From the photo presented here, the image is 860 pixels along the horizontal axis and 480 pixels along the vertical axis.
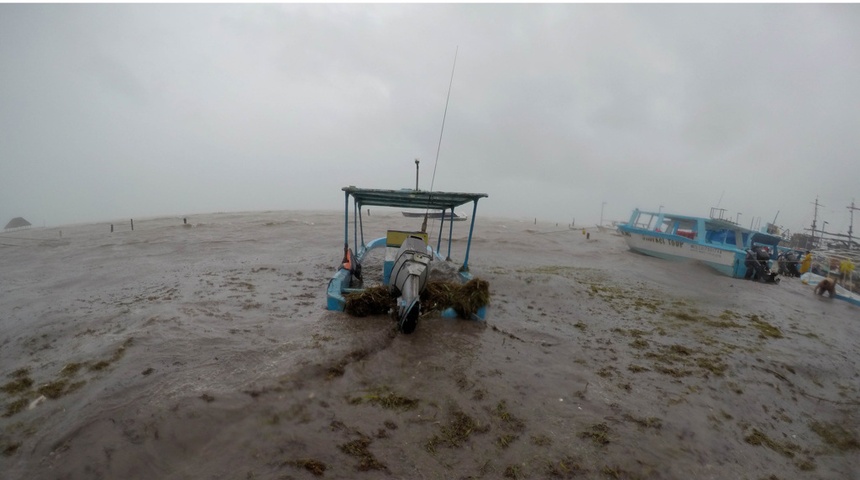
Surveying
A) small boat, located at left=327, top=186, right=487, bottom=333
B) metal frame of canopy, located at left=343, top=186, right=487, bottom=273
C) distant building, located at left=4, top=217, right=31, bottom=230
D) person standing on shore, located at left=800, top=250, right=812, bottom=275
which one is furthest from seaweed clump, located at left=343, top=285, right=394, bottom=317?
distant building, located at left=4, top=217, right=31, bottom=230

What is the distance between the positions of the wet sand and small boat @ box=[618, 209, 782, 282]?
8701 millimetres

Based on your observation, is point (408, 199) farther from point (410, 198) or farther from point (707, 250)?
point (707, 250)

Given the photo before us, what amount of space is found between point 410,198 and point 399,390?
540cm

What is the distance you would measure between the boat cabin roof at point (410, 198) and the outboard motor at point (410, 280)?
183 centimetres

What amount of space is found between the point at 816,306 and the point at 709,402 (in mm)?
11940

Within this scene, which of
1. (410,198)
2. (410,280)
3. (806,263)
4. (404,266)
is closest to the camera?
(410,280)

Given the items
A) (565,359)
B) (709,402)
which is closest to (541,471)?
(565,359)

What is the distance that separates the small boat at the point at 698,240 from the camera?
16.3m

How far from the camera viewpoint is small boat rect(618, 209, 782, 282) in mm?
16266

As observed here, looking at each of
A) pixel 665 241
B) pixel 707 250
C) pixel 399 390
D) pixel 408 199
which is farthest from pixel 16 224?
pixel 707 250

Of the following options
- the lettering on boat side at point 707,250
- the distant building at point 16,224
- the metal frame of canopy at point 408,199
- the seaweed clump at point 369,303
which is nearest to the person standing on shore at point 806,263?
the lettering on boat side at point 707,250

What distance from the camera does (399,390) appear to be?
4043 millimetres

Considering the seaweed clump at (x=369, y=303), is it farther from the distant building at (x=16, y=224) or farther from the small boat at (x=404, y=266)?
the distant building at (x=16, y=224)

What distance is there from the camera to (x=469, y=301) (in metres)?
6.29
